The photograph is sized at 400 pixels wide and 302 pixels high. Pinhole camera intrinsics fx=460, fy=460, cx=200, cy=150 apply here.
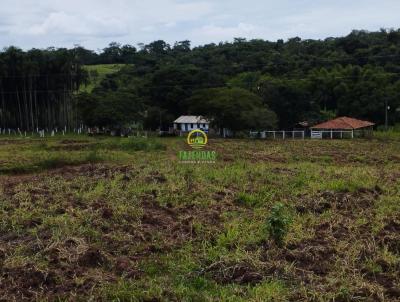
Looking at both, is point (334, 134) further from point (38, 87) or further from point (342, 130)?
point (38, 87)

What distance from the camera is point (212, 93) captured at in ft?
145

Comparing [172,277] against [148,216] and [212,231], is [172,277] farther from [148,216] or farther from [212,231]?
[148,216]

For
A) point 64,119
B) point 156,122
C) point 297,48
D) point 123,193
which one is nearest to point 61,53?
point 64,119

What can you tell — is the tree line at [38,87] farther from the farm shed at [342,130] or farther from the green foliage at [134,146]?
the farm shed at [342,130]

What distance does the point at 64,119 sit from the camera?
5566 cm

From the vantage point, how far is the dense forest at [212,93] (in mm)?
44844

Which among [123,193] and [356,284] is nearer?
[356,284]

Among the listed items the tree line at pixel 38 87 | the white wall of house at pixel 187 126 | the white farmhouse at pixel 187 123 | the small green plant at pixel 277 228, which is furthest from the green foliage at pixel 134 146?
the tree line at pixel 38 87

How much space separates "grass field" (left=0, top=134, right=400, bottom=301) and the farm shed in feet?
104

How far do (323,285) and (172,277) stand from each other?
1941 mm

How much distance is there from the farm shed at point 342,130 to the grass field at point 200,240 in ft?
104

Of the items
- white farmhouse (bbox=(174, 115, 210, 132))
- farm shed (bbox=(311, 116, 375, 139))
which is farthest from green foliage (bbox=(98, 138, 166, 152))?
white farmhouse (bbox=(174, 115, 210, 132))

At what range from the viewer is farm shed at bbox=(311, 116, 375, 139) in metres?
43.7

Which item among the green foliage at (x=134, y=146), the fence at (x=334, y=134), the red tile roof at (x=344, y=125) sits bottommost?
the fence at (x=334, y=134)
